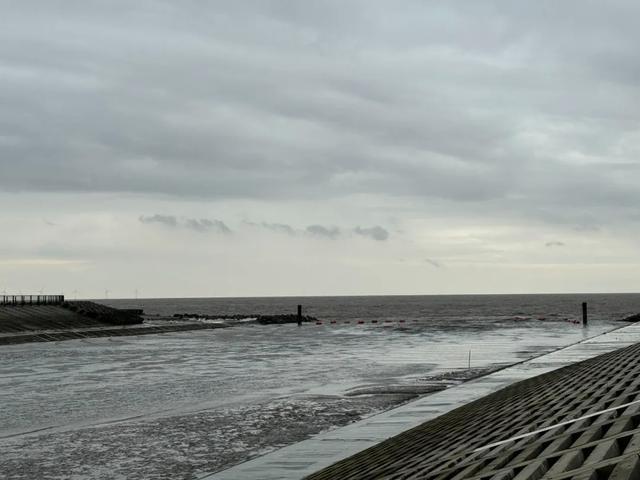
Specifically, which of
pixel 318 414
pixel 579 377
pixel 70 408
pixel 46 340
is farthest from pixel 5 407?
pixel 46 340

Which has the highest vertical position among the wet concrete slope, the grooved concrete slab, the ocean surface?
the wet concrete slope

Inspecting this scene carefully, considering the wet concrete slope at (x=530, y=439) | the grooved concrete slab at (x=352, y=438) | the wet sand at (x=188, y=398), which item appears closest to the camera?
the wet concrete slope at (x=530, y=439)

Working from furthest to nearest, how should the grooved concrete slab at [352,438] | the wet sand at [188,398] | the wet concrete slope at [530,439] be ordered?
the wet sand at [188,398], the grooved concrete slab at [352,438], the wet concrete slope at [530,439]

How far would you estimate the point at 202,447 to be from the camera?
16.7m

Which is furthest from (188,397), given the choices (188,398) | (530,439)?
(530,439)

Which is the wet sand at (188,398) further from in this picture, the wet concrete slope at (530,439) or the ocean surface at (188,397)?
the wet concrete slope at (530,439)

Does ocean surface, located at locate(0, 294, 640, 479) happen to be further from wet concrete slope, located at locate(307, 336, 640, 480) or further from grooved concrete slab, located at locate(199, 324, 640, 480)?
wet concrete slope, located at locate(307, 336, 640, 480)

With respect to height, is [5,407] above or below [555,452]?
below

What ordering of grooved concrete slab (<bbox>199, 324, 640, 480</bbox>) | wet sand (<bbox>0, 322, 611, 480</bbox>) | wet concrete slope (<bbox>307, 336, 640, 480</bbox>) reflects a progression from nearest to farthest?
wet concrete slope (<bbox>307, 336, 640, 480</bbox>), grooved concrete slab (<bbox>199, 324, 640, 480</bbox>), wet sand (<bbox>0, 322, 611, 480</bbox>)

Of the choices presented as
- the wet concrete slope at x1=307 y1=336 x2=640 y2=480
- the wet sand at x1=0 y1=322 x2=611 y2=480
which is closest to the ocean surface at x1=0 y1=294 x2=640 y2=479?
the wet sand at x1=0 y1=322 x2=611 y2=480

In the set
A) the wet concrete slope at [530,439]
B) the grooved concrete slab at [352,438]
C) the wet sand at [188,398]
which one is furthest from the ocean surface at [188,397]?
the wet concrete slope at [530,439]

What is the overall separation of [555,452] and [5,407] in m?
20.1

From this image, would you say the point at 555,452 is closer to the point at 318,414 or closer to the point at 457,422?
the point at 457,422

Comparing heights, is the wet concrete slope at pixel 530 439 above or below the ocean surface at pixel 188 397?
above
